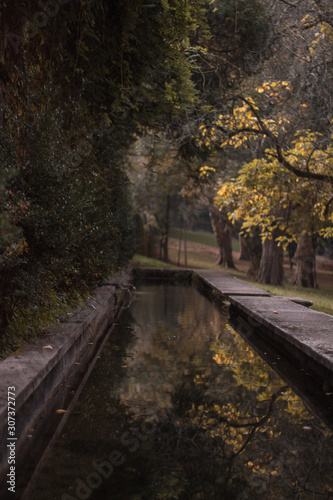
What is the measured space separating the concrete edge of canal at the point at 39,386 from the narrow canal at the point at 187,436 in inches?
6.5

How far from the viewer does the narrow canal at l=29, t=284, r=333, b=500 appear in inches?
137

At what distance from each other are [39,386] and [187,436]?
152 cm

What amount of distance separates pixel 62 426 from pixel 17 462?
0.86 metres

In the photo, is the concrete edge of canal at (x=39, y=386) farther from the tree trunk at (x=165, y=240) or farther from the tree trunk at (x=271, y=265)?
the tree trunk at (x=165, y=240)

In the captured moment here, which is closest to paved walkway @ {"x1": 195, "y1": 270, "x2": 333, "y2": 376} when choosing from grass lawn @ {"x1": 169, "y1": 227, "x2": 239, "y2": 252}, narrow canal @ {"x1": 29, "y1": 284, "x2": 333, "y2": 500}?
narrow canal @ {"x1": 29, "y1": 284, "x2": 333, "y2": 500}

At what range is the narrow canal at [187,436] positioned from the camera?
3484 mm

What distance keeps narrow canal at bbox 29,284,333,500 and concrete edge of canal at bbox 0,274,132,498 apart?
0.17m

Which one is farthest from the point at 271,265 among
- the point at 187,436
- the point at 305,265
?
the point at 187,436

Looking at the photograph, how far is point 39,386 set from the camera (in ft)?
16.3

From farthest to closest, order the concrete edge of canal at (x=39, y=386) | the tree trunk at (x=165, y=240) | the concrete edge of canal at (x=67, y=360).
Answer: the tree trunk at (x=165, y=240) < the concrete edge of canal at (x=67, y=360) < the concrete edge of canal at (x=39, y=386)

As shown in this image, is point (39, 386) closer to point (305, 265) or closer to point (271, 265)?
point (271, 265)

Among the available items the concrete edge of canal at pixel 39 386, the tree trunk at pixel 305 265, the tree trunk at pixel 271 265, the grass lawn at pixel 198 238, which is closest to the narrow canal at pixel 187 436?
the concrete edge of canal at pixel 39 386

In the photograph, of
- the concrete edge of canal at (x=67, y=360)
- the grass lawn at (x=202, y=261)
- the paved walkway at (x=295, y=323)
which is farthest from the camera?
the grass lawn at (x=202, y=261)

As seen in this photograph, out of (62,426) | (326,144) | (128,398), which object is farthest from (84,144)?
(326,144)
